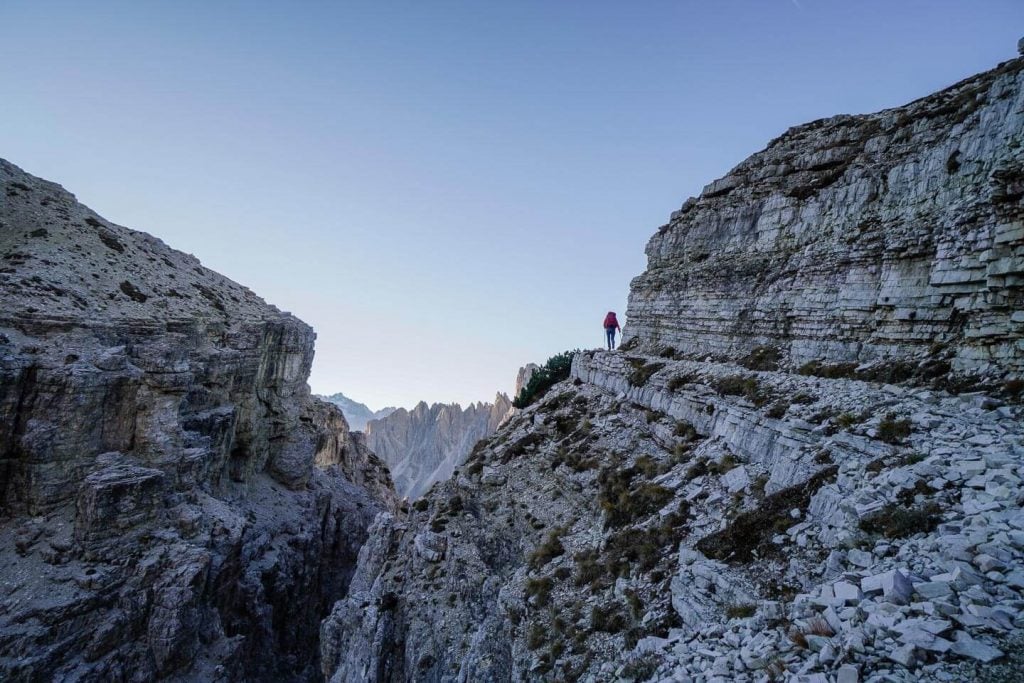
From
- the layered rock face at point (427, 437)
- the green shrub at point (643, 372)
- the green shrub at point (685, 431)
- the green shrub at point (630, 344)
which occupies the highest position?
the green shrub at point (630, 344)

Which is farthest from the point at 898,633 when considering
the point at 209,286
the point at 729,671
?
the point at 209,286

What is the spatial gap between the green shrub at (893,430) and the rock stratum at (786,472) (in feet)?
0.17

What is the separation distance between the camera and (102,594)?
1270 inches

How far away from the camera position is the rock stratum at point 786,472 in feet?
26.2

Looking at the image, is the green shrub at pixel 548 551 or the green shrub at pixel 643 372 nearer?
the green shrub at pixel 548 551

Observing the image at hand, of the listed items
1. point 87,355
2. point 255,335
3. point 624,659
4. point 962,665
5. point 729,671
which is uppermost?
point 255,335

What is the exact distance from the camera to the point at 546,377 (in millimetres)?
47781

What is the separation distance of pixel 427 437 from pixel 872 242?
160183mm

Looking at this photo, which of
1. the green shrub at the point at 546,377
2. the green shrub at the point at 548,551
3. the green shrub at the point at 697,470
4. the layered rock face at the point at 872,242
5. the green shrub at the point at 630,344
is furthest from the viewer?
the green shrub at the point at 546,377

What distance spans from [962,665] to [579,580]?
464 inches

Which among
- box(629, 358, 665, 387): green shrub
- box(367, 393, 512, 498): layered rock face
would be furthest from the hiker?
box(367, 393, 512, 498): layered rock face

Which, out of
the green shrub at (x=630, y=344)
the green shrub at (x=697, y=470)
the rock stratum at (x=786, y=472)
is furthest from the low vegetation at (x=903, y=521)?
the green shrub at (x=630, y=344)

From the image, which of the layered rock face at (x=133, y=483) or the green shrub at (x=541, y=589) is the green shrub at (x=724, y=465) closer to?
the green shrub at (x=541, y=589)

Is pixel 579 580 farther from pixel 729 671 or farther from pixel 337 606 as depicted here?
pixel 337 606
